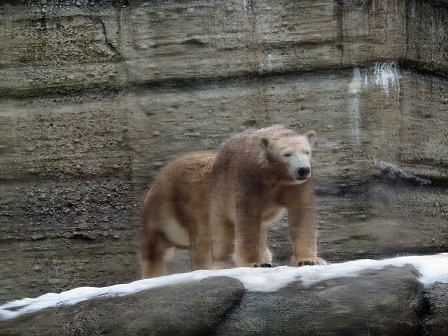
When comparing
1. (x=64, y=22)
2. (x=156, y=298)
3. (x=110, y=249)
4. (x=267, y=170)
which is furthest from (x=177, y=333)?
(x=64, y=22)

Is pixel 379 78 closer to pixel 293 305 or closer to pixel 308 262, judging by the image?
pixel 308 262

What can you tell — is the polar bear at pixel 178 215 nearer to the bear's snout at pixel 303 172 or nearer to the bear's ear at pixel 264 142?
the bear's ear at pixel 264 142

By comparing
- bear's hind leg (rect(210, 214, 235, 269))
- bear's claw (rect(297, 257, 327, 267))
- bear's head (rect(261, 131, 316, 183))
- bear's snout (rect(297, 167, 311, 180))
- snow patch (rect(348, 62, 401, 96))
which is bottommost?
bear's claw (rect(297, 257, 327, 267))

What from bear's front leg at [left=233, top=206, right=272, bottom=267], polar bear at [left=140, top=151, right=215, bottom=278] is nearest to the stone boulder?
bear's front leg at [left=233, top=206, right=272, bottom=267]

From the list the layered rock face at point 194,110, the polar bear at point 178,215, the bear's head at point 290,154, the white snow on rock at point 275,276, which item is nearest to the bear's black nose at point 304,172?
the bear's head at point 290,154

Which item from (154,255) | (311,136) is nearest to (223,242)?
(154,255)

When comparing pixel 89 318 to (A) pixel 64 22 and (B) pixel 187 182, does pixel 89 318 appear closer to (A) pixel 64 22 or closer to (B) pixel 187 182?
(B) pixel 187 182

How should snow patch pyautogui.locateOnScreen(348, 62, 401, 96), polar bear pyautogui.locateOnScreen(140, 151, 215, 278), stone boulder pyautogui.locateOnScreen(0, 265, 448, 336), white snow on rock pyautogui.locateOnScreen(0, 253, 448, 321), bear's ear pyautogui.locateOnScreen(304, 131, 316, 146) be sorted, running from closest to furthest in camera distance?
stone boulder pyautogui.locateOnScreen(0, 265, 448, 336) < white snow on rock pyautogui.locateOnScreen(0, 253, 448, 321) < bear's ear pyautogui.locateOnScreen(304, 131, 316, 146) < polar bear pyautogui.locateOnScreen(140, 151, 215, 278) < snow patch pyautogui.locateOnScreen(348, 62, 401, 96)

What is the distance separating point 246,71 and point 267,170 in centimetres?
122

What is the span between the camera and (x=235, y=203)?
4.52 m

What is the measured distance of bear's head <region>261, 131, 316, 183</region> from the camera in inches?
171

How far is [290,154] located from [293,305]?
0.67 metres

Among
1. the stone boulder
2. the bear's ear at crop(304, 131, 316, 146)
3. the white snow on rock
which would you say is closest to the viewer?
the stone boulder

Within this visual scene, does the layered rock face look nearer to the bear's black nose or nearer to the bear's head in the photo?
the bear's head
